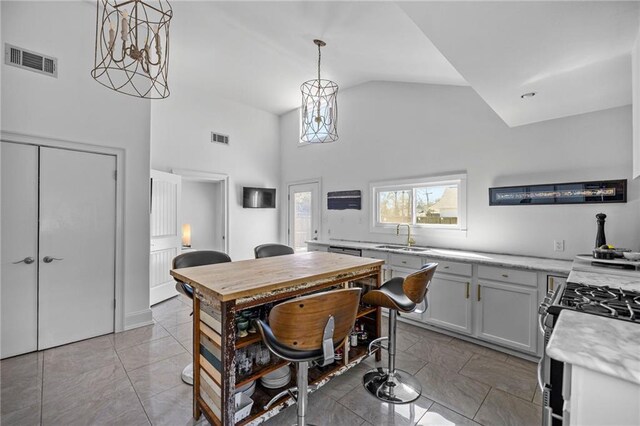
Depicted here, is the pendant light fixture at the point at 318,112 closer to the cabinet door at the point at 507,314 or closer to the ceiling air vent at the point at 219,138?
the ceiling air vent at the point at 219,138

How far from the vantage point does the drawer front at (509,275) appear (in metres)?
2.67

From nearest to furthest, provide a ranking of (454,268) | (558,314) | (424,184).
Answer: (558,314)
(454,268)
(424,184)

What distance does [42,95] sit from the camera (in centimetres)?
285

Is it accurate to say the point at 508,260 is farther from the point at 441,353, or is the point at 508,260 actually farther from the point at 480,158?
the point at 480,158

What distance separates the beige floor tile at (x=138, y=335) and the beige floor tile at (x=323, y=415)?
1.95 metres

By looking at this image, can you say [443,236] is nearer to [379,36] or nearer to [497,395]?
[497,395]

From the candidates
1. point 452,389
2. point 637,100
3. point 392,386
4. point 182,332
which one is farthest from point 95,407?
point 637,100

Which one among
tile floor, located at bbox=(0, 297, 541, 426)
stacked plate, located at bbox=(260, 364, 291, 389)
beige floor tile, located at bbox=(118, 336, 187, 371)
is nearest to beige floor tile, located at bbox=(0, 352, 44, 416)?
tile floor, located at bbox=(0, 297, 541, 426)

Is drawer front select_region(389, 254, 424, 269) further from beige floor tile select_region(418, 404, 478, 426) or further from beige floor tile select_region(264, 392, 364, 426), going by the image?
beige floor tile select_region(264, 392, 364, 426)

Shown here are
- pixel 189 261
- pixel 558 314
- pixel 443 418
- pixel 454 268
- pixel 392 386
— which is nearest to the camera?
pixel 558 314

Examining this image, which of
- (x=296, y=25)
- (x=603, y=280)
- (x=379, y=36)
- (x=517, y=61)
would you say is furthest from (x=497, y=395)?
(x=296, y=25)

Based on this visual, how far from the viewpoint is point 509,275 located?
279 centimetres

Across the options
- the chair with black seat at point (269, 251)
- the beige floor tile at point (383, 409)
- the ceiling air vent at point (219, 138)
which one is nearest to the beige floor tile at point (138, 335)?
the chair with black seat at point (269, 251)

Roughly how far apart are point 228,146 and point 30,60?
298 centimetres
